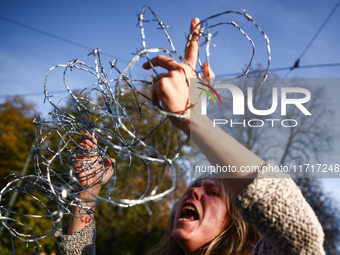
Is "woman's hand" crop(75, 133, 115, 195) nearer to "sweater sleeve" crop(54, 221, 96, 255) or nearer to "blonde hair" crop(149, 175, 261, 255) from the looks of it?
"sweater sleeve" crop(54, 221, 96, 255)

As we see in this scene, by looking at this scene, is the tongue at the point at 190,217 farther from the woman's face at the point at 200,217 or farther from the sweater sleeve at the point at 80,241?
the sweater sleeve at the point at 80,241

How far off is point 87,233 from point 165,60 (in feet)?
4.99

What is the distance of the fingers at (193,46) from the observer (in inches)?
41.2

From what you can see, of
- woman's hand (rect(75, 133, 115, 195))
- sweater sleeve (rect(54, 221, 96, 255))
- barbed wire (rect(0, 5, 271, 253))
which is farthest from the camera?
sweater sleeve (rect(54, 221, 96, 255))

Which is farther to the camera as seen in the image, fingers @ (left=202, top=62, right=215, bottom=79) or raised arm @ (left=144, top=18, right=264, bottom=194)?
fingers @ (left=202, top=62, right=215, bottom=79)

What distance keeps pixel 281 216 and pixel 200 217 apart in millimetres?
957

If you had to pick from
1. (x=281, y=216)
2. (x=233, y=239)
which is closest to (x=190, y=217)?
(x=233, y=239)

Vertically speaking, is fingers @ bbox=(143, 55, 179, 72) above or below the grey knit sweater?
above

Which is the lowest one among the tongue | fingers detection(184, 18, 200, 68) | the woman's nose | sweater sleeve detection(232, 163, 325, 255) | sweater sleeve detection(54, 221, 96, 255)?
sweater sleeve detection(54, 221, 96, 255)

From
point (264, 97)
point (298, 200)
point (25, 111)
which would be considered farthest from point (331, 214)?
point (25, 111)

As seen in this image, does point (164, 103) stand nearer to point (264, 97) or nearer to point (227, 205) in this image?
point (227, 205)

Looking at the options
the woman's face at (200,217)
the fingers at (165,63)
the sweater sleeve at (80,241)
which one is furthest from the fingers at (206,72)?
the sweater sleeve at (80,241)

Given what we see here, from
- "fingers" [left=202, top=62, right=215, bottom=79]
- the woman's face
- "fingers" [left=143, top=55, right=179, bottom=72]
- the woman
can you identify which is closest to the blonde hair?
the woman's face

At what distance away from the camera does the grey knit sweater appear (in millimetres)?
990
